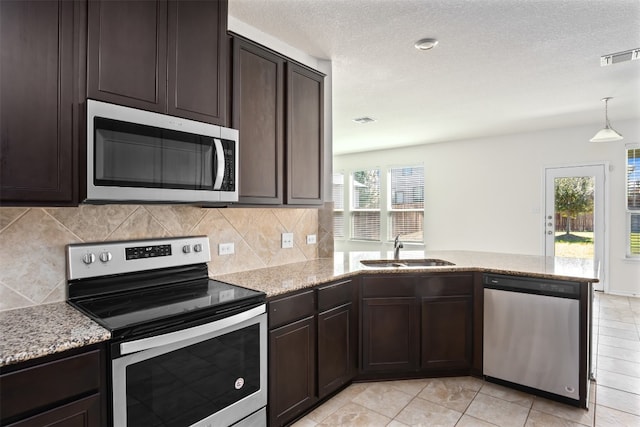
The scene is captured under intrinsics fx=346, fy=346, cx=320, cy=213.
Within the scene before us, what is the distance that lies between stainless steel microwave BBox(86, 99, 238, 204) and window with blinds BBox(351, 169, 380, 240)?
Result: 615 centimetres

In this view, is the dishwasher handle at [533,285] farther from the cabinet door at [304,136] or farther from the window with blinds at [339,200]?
the window with blinds at [339,200]

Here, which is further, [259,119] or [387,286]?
[387,286]

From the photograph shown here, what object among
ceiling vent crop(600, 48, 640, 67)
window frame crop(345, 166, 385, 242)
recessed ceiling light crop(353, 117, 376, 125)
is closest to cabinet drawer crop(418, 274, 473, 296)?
ceiling vent crop(600, 48, 640, 67)

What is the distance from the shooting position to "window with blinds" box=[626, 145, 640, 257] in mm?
5145

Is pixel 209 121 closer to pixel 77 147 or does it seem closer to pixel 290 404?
pixel 77 147

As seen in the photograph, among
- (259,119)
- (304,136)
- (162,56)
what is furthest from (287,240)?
(162,56)

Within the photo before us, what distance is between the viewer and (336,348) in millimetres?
2408

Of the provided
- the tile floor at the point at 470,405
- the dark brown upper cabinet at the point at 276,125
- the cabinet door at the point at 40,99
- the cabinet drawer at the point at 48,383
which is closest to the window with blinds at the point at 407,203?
the tile floor at the point at 470,405

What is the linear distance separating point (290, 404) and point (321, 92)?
7.41 feet

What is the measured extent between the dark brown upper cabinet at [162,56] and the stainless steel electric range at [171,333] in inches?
30.2

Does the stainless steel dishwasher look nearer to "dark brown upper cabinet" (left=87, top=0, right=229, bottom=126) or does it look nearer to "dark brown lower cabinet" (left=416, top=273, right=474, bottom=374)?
"dark brown lower cabinet" (left=416, top=273, right=474, bottom=374)

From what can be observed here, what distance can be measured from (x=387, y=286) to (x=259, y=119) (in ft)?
5.01

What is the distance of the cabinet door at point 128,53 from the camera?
150cm

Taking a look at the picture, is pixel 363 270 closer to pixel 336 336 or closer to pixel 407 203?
pixel 336 336
